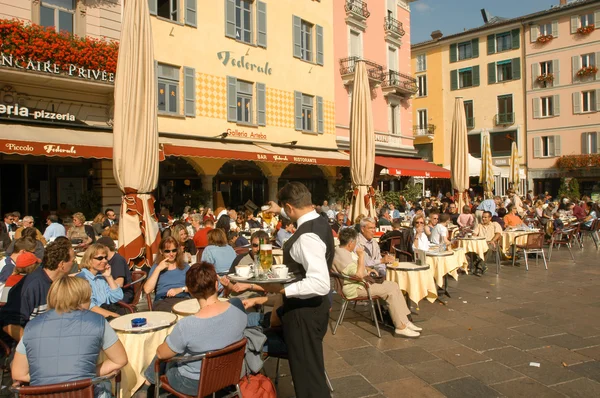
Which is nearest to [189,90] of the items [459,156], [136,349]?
[459,156]

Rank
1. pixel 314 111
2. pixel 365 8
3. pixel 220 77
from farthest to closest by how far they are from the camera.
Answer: pixel 365 8 < pixel 314 111 < pixel 220 77

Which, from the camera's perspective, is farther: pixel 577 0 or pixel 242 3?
pixel 577 0

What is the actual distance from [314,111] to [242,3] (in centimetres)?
525

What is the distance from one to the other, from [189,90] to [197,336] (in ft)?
44.2

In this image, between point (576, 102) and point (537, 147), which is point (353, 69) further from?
point (576, 102)

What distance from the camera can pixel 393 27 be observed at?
989 inches

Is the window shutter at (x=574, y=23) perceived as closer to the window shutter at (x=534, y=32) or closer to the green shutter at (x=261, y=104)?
the window shutter at (x=534, y=32)

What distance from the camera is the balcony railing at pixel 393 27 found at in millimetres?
24719

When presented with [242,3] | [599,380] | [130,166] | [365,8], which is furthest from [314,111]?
[599,380]

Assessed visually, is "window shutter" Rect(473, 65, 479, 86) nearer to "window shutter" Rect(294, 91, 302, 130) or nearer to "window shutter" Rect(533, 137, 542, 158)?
"window shutter" Rect(533, 137, 542, 158)

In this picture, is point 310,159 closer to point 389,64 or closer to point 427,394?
point 389,64

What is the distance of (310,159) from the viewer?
56.1ft

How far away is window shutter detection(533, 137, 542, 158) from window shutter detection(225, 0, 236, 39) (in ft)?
80.9

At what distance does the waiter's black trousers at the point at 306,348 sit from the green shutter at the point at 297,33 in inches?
689
